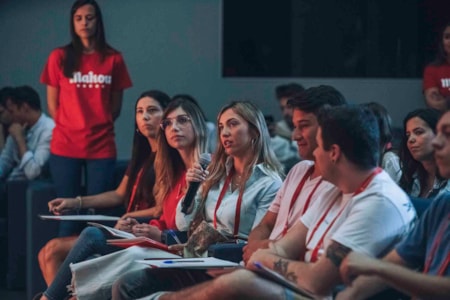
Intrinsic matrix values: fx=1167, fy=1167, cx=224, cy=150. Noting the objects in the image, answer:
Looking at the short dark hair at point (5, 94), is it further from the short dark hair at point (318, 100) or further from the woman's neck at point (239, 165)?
the short dark hair at point (318, 100)

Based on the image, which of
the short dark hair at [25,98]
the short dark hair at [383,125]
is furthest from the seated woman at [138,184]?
the short dark hair at [25,98]

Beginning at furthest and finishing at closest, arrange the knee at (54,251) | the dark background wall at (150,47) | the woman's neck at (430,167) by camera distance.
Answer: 1. the dark background wall at (150,47)
2. the knee at (54,251)
3. the woman's neck at (430,167)

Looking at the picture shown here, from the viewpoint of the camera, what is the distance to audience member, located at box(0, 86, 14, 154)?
812 centimetres

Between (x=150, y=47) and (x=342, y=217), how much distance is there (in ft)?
17.6

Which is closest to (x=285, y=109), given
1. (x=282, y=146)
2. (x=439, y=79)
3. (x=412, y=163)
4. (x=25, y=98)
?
(x=282, y=146)

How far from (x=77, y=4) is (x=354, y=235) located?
3.64m

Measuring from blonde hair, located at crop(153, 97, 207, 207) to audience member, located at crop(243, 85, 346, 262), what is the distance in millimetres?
1260

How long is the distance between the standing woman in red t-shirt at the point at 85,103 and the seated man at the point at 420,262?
11.3 feet

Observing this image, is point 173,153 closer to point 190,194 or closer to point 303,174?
point 190,194

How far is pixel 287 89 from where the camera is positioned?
Result: 8695 mm

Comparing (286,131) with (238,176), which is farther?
(286,131)

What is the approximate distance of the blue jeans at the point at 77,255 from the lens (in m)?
5.55

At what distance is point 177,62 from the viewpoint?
9.17m

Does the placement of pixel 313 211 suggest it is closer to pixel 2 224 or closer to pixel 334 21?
pixel 2 224
